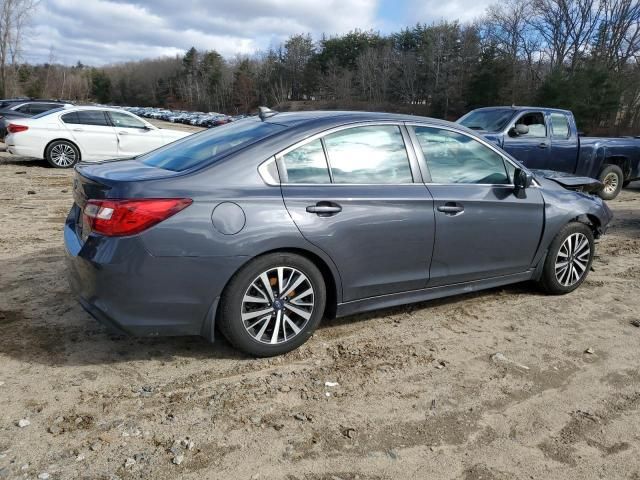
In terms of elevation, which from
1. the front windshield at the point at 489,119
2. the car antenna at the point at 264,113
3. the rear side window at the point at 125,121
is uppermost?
the front windshield at the point at 489,119

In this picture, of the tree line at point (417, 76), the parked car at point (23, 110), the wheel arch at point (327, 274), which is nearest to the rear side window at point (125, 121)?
the parked car at point (23, 110)

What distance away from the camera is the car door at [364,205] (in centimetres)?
346

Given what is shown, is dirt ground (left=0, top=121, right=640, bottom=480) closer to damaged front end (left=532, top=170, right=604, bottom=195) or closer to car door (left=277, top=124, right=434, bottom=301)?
car door (left=277, top=124, right=434, bottom=301)

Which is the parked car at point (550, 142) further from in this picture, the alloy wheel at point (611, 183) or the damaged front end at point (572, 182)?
the damaged front end at point (572, 182)

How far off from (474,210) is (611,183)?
8.70 metres

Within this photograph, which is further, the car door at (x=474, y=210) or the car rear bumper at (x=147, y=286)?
the car door at (x=474, y=210)

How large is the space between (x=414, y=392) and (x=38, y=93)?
82.0m

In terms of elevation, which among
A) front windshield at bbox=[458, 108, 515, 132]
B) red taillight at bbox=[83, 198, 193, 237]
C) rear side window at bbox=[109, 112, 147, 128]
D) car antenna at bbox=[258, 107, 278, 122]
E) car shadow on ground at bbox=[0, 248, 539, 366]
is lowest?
car shadow on ground at bbox=[0, 248, 539, 366]

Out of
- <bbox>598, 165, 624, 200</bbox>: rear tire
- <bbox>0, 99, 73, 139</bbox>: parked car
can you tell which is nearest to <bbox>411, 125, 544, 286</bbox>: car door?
<bbox>598, 165, 624, 200</bbox>: rear tire

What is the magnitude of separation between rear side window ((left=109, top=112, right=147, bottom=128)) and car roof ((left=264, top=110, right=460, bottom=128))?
950cm

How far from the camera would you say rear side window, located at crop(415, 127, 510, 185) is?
403 cm

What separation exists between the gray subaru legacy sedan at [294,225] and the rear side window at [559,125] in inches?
241

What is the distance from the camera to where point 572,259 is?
192 inches

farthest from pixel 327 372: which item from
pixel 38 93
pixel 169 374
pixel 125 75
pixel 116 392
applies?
pixel 125 75
